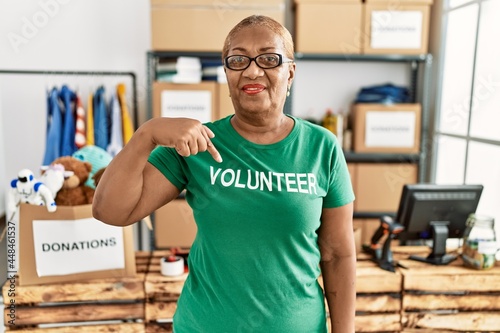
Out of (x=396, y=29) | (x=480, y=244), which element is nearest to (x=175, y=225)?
(x=480, y=244)

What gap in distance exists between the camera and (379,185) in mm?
3275

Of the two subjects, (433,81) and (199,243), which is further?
(433,81)

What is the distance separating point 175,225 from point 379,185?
156 centimetres

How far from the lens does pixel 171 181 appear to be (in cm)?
92

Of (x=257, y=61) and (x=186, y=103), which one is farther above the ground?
(x=257, y=61)

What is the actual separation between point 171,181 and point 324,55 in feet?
8.05

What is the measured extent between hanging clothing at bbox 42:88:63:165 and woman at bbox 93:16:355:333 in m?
2.35

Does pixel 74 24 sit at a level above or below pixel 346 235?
above

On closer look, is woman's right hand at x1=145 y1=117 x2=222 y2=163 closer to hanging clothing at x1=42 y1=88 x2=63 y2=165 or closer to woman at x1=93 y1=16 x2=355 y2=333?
woman at x1=93 y1=16 x2=355 y2=333

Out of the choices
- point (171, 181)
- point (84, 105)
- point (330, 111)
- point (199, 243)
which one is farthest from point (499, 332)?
point (84, 105)

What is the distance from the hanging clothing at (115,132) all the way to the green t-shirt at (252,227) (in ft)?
7.37

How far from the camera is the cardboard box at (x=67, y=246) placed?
5.20 feet

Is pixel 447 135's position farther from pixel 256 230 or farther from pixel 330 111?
pixel 256 230

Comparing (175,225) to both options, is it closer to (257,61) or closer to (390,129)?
(390,129)
